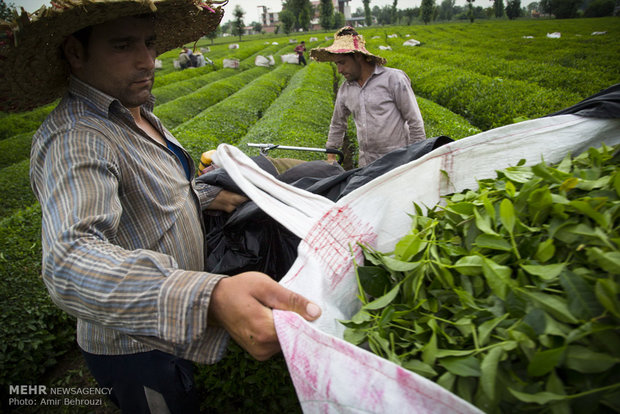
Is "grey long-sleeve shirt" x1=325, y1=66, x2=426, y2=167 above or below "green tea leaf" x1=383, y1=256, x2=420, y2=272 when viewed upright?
above

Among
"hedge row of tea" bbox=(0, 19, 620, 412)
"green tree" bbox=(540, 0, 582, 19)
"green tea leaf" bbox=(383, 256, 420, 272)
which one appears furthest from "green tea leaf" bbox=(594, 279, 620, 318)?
"green tree" bbox=(540, 0, 582, 19)

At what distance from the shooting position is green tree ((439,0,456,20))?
88150 mm

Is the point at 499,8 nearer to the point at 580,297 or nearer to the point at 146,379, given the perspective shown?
the point at 580,297

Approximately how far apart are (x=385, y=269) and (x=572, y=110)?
3.62 ft

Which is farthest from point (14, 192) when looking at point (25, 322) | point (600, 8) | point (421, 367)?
point (600, 8)

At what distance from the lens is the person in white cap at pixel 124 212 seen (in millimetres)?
787

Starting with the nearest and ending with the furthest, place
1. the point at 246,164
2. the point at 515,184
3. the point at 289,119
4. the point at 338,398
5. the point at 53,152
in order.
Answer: the point at 338,398
the point at 53,152
the point at 515,184
the point at 246,164
the point at 289,119

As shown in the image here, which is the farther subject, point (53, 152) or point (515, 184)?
point (515, 184)

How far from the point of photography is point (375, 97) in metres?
3.33

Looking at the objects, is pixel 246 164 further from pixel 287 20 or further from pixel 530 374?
pixel 287 20

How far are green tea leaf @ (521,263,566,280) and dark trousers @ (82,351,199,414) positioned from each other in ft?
4.54

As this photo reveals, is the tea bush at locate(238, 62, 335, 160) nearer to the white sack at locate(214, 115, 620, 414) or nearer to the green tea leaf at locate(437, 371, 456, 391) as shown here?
the white sack at locate(214, 115, 620, 414)

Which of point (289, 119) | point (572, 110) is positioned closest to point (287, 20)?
point (289, 119)

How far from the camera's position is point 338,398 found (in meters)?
0.75
